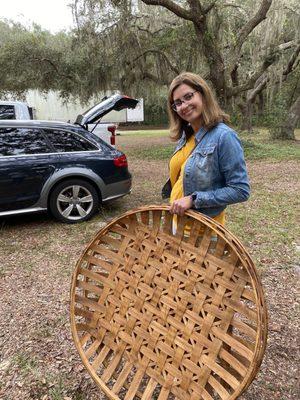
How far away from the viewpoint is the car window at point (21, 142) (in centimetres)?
455

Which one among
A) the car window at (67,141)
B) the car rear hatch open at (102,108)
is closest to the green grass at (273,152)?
the car rear hatch open at (102,108)

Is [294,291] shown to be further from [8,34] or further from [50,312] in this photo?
[8,34]

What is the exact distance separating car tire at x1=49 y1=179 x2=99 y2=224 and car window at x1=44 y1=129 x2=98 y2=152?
443mm

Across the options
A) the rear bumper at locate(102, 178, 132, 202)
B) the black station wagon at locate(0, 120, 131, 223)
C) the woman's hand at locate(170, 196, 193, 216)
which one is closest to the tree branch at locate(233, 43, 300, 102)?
the rear bumper at locate(102, 178, 132, 202)

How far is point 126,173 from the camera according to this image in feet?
16.8

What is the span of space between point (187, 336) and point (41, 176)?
3.49 metres

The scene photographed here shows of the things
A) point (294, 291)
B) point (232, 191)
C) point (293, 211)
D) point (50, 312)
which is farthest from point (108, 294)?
point (293, 211)

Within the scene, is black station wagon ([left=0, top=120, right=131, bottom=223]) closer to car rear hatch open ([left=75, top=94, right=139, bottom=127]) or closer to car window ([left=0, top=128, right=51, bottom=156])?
car window ([left=0, top=128, right=51, bottom=156])

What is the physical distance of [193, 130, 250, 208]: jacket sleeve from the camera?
65.3 inches

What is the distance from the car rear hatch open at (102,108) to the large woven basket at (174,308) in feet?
12.3

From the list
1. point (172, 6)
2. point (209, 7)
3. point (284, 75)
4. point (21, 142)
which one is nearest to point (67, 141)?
point (21, 142)

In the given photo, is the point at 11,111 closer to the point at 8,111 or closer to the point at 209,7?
the point at 8,111

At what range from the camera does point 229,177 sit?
1687 millimetres

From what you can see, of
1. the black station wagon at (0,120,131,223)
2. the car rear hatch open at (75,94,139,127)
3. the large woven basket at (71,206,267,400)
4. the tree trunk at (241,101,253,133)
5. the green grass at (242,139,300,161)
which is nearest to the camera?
the large woven basket at (71,206,267,400)
